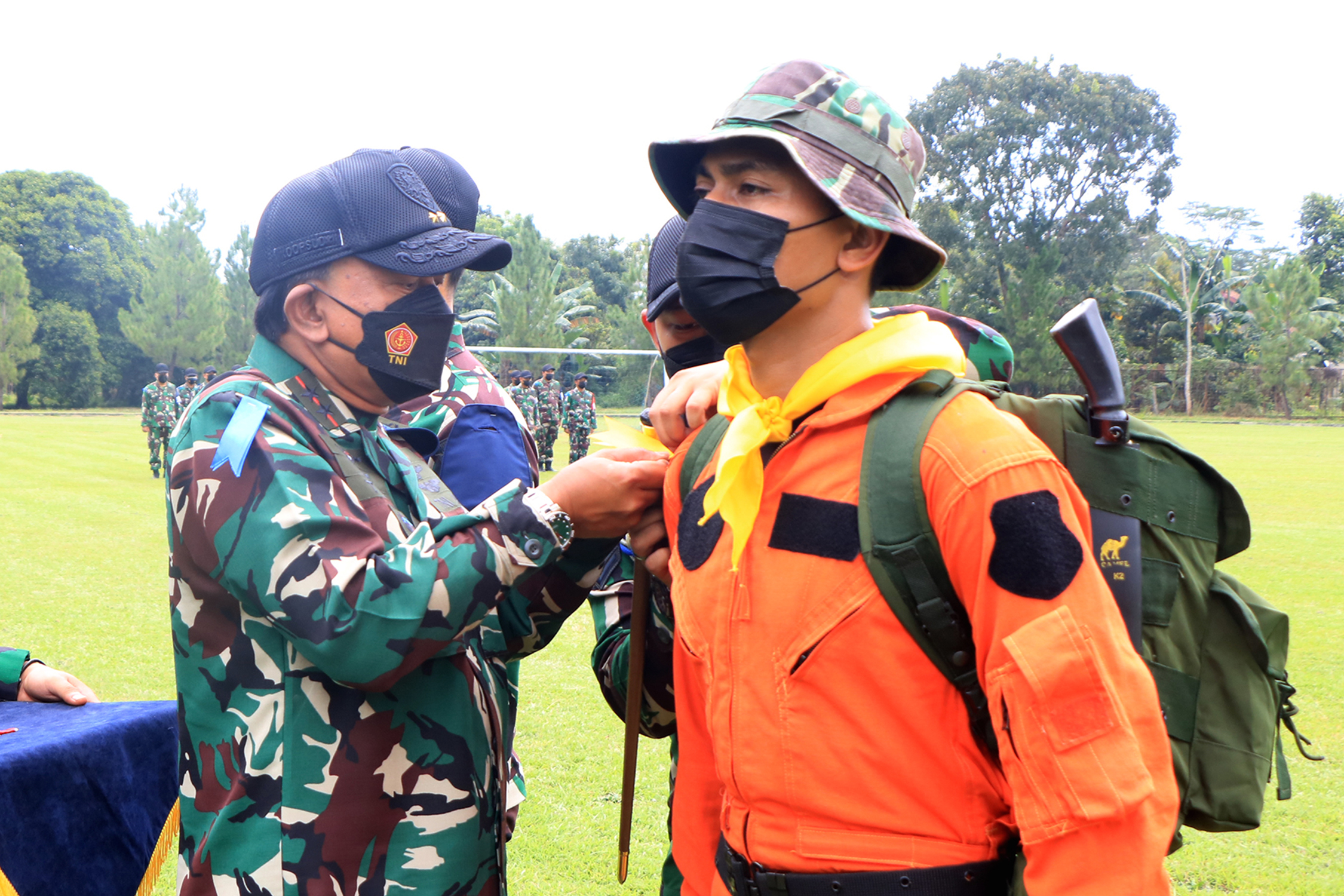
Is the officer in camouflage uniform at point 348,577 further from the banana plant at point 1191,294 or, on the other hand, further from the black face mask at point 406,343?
the banana plant at point 1191,294

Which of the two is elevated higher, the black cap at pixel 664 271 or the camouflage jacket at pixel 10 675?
the black cap at pixel 664 271

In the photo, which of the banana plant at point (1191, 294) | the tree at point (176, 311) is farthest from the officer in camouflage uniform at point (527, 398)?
the tree at point (176, 311)

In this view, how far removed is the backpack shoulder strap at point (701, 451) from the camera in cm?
200

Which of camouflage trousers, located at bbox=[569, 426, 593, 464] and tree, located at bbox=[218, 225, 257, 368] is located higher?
tree, located at bbox=[218, 225, 257, 368]

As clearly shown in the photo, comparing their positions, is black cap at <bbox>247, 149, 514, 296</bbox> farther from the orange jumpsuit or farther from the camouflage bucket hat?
the orange jumpsuit

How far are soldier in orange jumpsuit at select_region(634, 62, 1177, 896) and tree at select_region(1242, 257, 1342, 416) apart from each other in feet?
145

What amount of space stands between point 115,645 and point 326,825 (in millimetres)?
6602

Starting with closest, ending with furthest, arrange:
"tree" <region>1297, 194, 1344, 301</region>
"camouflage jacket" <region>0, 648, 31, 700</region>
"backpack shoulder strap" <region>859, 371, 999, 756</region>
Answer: "backpack shoulder strap" <region>859, 371, 999, 756</region> < "camouflage jacket" <region>0, 648, 31, 700</region> < "tree" <region>1297, 194, 1344, 301</region>

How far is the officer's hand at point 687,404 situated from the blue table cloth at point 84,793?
198 centimetres

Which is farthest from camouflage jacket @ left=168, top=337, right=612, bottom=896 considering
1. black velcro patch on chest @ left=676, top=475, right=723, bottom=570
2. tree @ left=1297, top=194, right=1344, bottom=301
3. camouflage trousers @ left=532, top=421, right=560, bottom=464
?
→ tree @ left=1297, top=194, right=1344, bottom=301

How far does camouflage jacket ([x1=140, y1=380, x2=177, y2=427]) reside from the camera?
20.3 meters

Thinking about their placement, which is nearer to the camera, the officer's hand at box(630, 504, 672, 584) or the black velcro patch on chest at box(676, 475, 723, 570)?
the black velcro patch on chest at box(676, 475, 723, 570)

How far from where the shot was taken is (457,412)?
3230mm

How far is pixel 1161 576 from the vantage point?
159 cm
